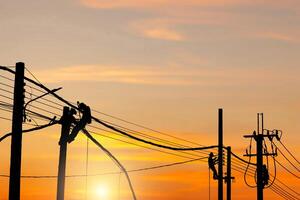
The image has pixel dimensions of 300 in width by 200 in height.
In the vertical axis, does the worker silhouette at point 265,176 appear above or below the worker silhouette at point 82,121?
above

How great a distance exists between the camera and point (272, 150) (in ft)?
228

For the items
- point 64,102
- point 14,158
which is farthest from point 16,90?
point 64,102

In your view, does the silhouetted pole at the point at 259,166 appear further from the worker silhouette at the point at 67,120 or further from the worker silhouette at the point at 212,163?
the worker silhouette at the point at 67,120

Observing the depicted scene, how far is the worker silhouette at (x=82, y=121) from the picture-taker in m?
36.7

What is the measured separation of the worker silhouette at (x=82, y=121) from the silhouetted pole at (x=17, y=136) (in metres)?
6.00

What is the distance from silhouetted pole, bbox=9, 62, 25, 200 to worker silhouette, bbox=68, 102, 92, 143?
6.00 m

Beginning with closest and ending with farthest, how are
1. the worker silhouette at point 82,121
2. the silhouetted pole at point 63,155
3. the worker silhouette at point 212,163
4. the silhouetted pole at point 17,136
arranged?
the silhouetted pole at point 17,136 < the silhouetted pole at point 63,155 < the worker silhouette at point 82,121 < the worker silhouette at point 212,163

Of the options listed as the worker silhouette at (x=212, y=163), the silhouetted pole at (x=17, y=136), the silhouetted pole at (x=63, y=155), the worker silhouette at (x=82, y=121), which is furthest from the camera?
the worker silhouette at (x=212, y=163)

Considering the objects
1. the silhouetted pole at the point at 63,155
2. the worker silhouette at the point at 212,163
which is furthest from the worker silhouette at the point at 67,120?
the worker silhouette at the point at 212,163

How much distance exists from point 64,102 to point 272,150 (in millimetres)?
36640

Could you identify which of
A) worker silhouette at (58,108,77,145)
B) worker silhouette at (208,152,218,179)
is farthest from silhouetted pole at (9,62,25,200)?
worker silhouette at (208,152,218,179)

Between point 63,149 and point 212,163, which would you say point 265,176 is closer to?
point 212,163

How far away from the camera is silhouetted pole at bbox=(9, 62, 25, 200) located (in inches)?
1168

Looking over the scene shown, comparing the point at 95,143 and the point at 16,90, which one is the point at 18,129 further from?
the point at 95,143
